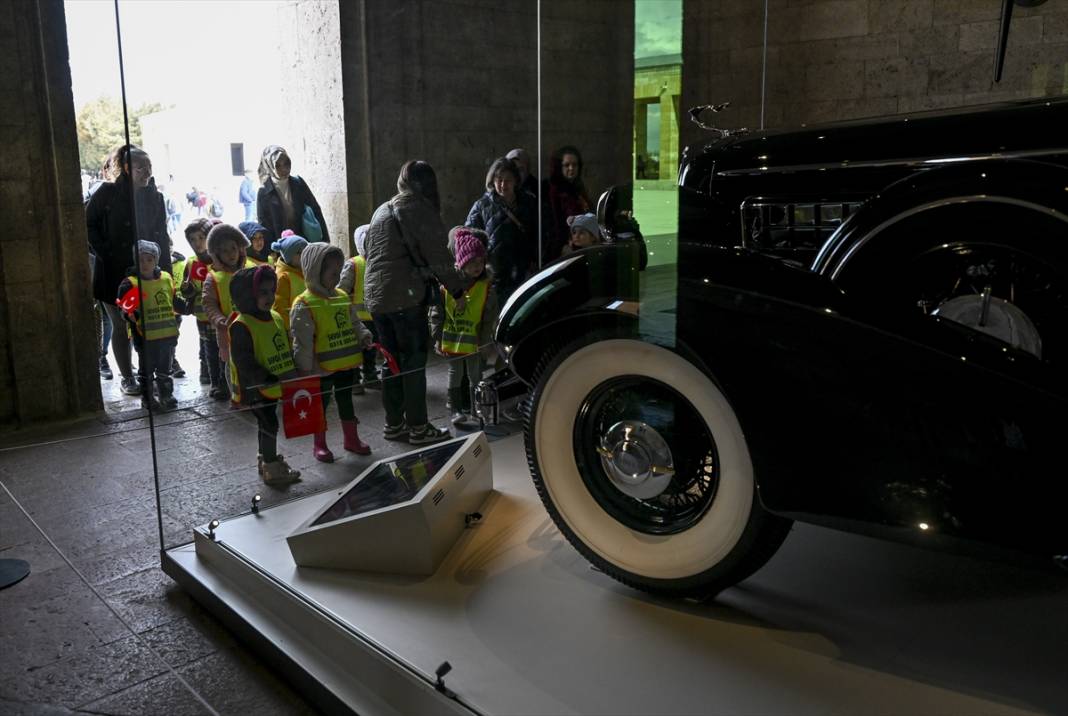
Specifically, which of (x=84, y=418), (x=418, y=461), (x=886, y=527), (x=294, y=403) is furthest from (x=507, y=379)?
(x=84, y=418)

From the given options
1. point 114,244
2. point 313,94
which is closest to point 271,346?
point 313,94

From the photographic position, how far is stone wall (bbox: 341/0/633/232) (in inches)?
97.0

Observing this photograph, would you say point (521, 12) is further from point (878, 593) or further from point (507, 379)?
point (878, 593)

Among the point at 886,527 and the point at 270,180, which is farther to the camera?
the point at 270,180

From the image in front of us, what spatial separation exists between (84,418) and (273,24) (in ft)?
10.3

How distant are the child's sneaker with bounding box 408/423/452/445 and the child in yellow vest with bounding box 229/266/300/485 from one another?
50 centimetres

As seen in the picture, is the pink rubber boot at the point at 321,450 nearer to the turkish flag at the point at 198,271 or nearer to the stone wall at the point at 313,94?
the turkish flag at the point at 198,271

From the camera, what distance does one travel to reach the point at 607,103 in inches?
85.4

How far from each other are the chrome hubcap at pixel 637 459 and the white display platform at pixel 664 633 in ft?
0.88

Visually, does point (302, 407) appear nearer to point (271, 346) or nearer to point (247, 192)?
point (271, 346)

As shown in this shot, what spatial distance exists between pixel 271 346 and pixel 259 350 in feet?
0.13

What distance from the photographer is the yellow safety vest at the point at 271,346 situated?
2.86m

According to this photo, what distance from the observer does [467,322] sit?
2924mm

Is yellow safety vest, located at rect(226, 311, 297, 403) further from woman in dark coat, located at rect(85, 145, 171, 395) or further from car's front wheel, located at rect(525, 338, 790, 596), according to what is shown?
car's front wheel, located at rect(525, 338, 790, 596)
